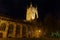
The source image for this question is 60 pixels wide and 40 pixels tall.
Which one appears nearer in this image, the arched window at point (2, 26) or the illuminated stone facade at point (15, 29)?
the arched window at point (2, 26)

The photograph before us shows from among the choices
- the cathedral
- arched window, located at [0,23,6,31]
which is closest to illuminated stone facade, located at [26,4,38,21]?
the cathedral

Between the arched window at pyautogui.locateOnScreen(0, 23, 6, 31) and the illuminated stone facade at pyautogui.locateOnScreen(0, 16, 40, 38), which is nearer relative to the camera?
the arched window at pyautogui.locateOnScreen(0, 23, 6, 31)

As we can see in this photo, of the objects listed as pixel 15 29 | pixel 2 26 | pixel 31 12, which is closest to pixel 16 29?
pixel 15 29

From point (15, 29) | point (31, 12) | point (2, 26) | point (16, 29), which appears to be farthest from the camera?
point (31, 12)

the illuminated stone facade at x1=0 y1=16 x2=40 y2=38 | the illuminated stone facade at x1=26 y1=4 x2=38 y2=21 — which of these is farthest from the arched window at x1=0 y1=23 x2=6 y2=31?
the illuminated stone facade at x1=26 y1=4 x2=38 y2=21

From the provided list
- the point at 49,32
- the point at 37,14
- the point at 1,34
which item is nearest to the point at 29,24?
the point at 49,32

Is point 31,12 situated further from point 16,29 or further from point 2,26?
point 2,26

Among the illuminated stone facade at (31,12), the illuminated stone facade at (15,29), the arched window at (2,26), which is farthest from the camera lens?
the illuminated stone facade at (31,12)

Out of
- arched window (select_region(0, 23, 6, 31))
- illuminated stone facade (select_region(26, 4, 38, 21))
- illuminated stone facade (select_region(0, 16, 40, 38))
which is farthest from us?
illuminated stone facade (select_region(26, 4, 38, 21))

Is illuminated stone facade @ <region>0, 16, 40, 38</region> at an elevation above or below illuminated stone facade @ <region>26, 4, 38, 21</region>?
below

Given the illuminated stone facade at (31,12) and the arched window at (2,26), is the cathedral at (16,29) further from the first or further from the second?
the illuminated stone facade at (31,12)

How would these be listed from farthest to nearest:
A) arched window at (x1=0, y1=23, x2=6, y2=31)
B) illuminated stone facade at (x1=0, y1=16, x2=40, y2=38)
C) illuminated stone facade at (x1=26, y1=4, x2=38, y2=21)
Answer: illuminated stone facade at (x1=26, y1=4, x2=38, y2=21), illuminated stone facade at (x1=0, y1=16, x2=40, y2=38), arched window at (x1=0, y1=23, x2=6, y2=31)

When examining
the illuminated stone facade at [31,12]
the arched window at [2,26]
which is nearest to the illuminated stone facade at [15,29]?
the arched window at [2,26]

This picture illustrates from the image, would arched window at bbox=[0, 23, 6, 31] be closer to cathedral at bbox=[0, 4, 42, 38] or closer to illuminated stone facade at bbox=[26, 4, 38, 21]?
cathedral at bbox=[0, 4, 42, 38]
